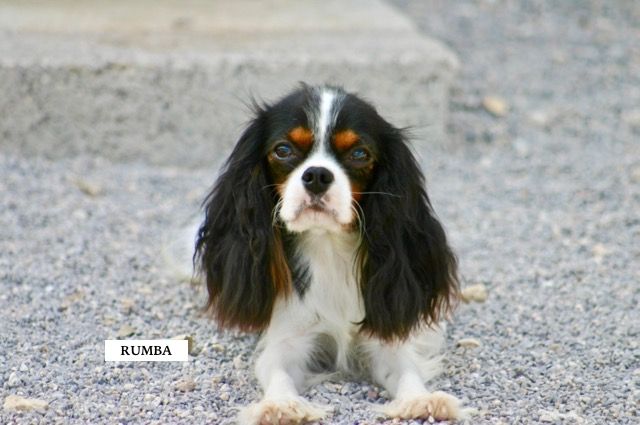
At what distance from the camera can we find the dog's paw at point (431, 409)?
3.19 metres

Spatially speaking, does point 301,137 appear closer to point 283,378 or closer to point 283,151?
point 283,151

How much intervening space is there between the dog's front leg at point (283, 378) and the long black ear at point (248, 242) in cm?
8

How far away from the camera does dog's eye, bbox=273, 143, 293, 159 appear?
3.38 meters

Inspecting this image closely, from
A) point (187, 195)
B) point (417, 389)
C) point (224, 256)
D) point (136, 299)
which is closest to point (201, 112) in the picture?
point (187, 195)

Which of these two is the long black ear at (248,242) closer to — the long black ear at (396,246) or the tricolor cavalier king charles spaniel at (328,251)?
the tricolor cavalier king charles spaniel at (328,251)

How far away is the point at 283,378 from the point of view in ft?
11.2

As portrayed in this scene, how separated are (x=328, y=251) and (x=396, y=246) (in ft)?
0.68

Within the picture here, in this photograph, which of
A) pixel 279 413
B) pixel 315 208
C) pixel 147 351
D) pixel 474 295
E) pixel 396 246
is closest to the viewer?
pixel 279 413

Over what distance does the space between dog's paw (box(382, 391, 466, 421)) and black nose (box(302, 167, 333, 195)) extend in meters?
0.64

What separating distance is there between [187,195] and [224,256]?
→ 6.99ft

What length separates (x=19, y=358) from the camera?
3621 millimetres

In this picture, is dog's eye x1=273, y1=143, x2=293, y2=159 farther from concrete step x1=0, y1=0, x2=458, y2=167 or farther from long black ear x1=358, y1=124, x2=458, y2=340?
concrete step x1=0, y1=0, x2=458, y2=167

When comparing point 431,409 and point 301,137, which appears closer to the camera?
point 431,409

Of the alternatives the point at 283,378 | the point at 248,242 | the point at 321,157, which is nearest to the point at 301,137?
the point at 321,157
